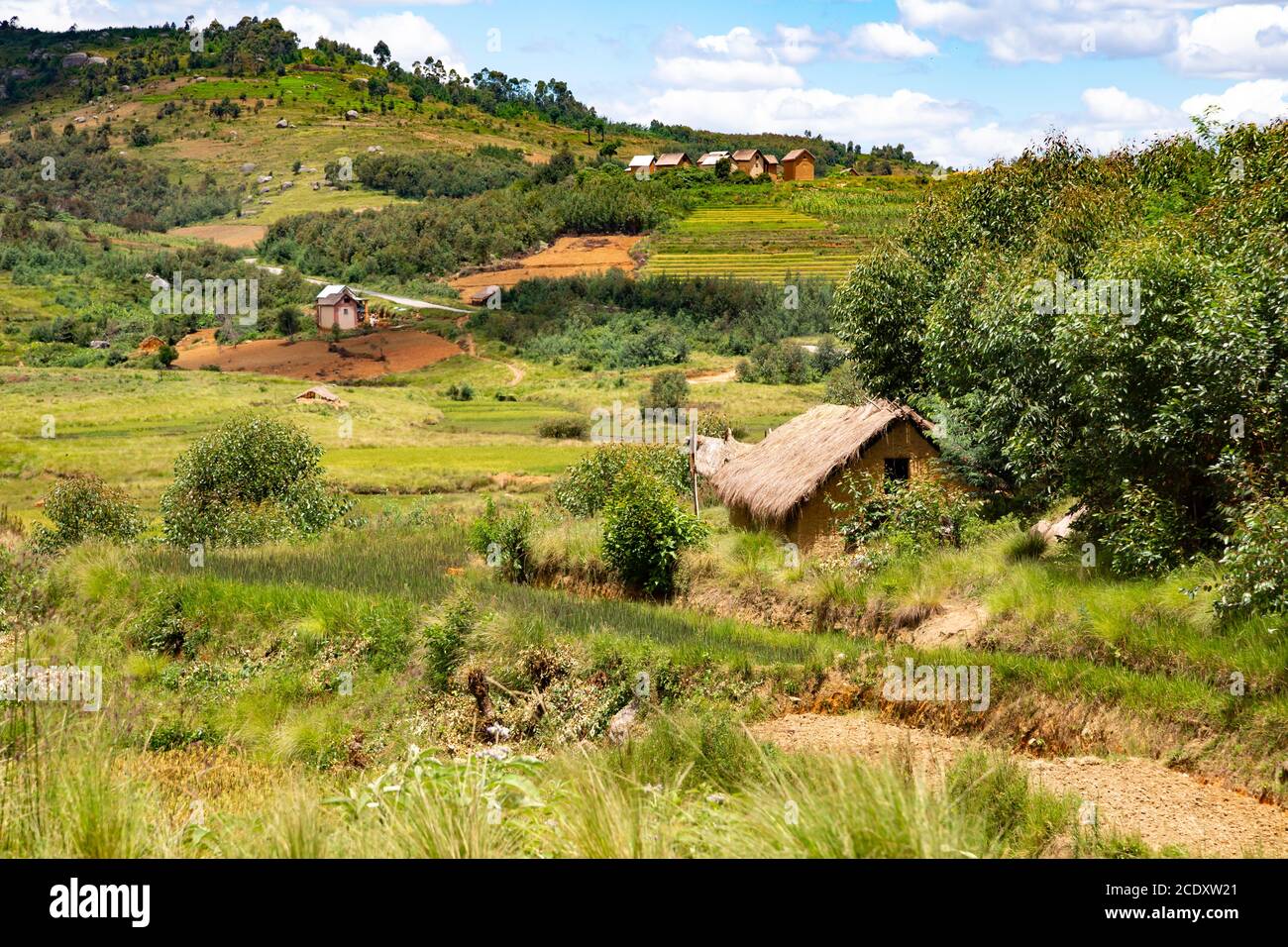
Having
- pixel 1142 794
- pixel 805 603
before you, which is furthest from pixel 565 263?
Answer: pixel 1142 794

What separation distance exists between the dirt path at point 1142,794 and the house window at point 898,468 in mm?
11727

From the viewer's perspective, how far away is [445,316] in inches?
3875

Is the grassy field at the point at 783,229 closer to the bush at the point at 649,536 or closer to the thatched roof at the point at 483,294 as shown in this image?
the thatched roof at the point at 483,294

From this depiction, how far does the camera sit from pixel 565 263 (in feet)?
370

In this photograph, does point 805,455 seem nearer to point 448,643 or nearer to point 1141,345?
point 1141,345

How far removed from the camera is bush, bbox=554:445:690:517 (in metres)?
30.6

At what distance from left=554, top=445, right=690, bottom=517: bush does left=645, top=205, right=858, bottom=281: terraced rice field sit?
181 feet

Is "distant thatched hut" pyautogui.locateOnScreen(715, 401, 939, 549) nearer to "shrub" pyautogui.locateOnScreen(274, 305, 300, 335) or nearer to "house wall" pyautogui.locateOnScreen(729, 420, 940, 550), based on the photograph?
"house wall" pyautogui.locateOnScreen(729, 420, 940, 550)

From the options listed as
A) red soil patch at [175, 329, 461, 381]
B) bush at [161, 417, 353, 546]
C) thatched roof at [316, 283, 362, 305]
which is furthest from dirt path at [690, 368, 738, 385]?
bush at [161, 417, 353, 546]

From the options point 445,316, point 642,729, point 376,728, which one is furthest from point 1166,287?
point 445,316

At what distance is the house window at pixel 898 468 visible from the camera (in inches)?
966

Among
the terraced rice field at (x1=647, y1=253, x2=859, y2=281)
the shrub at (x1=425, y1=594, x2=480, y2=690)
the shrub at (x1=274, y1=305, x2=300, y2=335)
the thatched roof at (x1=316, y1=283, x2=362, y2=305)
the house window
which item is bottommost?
the shrub at (x1=425, y1=594, x2=480, y2=690)

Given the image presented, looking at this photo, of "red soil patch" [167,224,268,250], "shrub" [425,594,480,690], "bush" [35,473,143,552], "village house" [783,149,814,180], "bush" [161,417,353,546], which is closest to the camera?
"shrub" [425,594,480,690]

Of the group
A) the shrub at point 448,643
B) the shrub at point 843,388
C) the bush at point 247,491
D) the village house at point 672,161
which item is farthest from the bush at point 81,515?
the village house at point 672,161
